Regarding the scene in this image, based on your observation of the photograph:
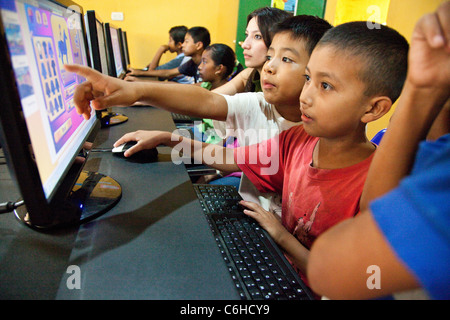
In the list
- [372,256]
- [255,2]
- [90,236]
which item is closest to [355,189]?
[372,256]

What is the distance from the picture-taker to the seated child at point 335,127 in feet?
2.30

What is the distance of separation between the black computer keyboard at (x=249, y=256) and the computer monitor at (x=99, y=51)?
0.51 m

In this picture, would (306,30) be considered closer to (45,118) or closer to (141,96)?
(141,96)

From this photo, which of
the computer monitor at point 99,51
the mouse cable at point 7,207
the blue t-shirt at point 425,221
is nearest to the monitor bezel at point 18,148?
the mouse cable at point 7,207

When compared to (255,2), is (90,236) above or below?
below

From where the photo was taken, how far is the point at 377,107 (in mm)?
725

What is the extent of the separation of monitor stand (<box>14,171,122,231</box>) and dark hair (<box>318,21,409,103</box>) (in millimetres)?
639

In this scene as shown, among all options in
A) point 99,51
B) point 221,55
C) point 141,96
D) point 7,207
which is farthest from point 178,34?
point 7,207

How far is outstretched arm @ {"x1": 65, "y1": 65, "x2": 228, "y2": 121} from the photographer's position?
0.65 metres

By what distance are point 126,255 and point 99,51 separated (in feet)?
2.54

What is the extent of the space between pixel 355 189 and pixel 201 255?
0.42 m

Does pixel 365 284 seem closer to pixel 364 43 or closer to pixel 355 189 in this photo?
pixel 355 189

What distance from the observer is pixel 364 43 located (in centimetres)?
70

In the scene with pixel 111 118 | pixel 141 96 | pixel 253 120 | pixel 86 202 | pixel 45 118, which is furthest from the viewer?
pixel 111 118
